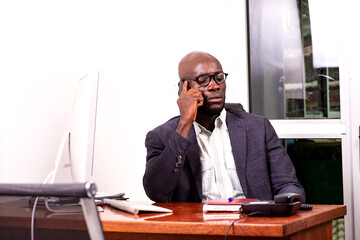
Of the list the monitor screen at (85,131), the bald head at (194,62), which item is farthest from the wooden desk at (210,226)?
the bald head at (194,62)

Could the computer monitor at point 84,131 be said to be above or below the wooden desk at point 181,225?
above

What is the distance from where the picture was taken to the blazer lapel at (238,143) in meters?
2.16

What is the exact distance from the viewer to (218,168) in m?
2.23

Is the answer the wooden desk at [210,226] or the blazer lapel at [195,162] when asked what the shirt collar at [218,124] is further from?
the wooden desk at [210,226]

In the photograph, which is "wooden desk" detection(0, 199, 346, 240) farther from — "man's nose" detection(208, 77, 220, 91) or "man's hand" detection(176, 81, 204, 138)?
"man's nose" detection(208, 77, 220, 91)

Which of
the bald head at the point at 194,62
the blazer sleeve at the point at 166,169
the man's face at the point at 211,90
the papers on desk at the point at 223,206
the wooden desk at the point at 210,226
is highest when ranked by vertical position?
the bald head at the point at 194,62

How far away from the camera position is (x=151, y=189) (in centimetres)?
215

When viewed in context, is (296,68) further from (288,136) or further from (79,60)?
(79,60)

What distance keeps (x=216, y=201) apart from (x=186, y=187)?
55cm

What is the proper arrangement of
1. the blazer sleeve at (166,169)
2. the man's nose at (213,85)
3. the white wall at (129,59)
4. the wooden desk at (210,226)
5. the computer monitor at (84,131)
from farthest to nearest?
the white wall at (129,59), the man's nose at (213,85), the blazer sleeve at (166,169), the computer monitor at (84,131), the wooden desk at (210,226)

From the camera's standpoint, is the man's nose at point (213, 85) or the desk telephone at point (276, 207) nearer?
the desk telephone at point (276, 207)

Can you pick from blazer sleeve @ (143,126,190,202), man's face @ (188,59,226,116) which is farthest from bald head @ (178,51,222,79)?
blazer sleeve @ (143,126,190,202)

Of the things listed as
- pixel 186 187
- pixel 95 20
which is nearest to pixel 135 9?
pixel 95 20

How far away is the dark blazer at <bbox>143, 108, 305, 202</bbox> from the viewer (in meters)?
2.11
